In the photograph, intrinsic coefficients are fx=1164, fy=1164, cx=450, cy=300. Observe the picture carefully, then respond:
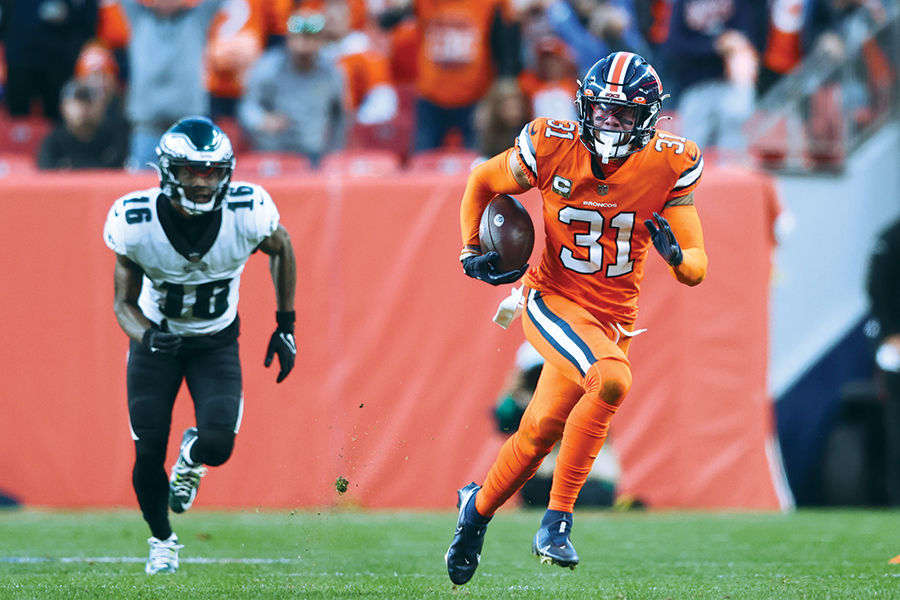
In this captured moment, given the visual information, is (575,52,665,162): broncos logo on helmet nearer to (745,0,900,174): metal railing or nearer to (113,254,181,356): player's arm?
(113,254,181,356): player's arm

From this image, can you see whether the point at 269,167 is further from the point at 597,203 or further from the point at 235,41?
the point at 597,203

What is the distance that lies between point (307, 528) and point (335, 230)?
2117mm

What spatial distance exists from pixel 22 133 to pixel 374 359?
3.77 m

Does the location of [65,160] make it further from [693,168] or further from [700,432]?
[693,168]

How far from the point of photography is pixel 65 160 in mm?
8602

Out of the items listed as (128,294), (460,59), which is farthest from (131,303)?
(460,59)

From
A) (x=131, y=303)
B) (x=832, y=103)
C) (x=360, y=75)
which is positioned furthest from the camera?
(x=360, y=75)

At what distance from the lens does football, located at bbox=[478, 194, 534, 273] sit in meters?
4.42

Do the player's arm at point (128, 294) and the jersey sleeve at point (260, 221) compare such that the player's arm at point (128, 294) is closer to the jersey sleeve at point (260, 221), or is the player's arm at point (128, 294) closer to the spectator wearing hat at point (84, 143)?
the jersey sleeve at point (260, 221)

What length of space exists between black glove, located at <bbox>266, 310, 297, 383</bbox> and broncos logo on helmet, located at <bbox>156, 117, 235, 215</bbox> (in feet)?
1.96

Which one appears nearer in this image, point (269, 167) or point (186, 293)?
point (186, 293)

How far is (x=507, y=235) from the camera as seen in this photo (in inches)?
174

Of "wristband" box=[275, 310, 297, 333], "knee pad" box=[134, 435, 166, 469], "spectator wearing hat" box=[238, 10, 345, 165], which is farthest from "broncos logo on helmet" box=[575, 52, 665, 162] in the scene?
"spectator wearing hat" box=[238, 10, 345, 165]

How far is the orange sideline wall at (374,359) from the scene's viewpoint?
7.77m
